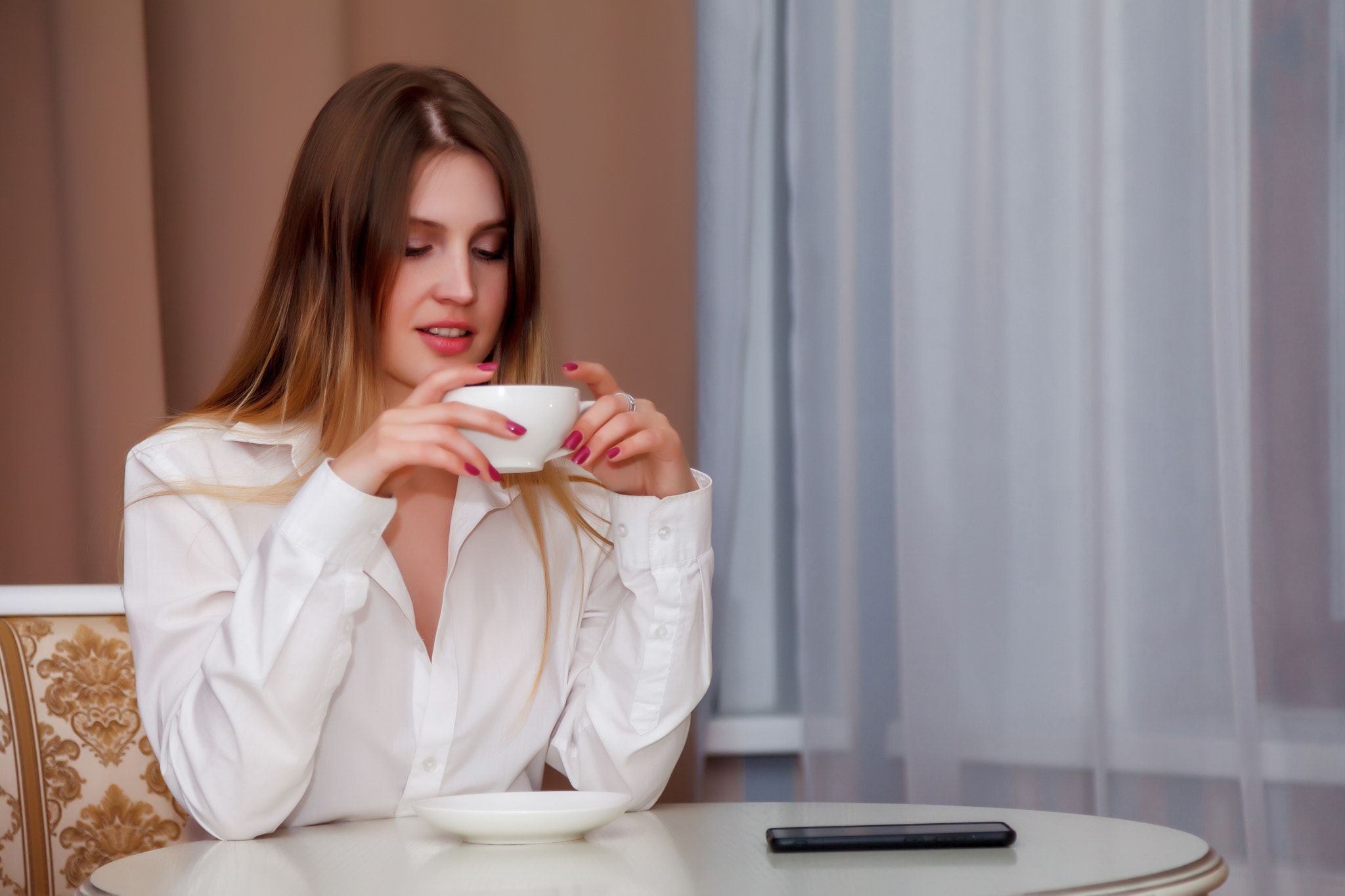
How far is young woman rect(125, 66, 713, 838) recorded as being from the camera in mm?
956

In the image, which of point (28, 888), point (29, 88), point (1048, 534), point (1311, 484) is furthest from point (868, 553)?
point (29, 88)

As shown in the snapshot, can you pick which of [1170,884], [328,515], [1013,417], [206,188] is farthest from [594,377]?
[206,188]

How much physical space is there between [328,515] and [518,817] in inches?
11.4

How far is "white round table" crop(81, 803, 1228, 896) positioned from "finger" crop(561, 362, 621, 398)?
42cm

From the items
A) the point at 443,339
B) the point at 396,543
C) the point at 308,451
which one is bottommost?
the point at 396,543

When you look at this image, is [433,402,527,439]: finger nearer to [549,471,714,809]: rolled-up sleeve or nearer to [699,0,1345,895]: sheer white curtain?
[549,471,714,809]: rolled-up sleeve

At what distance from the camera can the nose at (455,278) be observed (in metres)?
1.20

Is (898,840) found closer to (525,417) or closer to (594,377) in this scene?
(525,417)

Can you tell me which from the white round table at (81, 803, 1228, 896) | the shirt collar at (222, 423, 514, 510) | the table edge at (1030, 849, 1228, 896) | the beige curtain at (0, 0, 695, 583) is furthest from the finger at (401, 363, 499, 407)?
the beige curtain at (0, 0, 695, 583)

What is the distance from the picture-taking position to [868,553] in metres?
1.88

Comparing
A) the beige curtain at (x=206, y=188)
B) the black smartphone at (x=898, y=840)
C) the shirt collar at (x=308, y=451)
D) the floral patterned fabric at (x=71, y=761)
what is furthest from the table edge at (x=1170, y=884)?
the beige curtain at (x=206, y=188)

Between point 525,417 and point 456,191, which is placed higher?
point 456,191

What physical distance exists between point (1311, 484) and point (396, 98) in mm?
1229

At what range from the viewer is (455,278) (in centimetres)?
120
